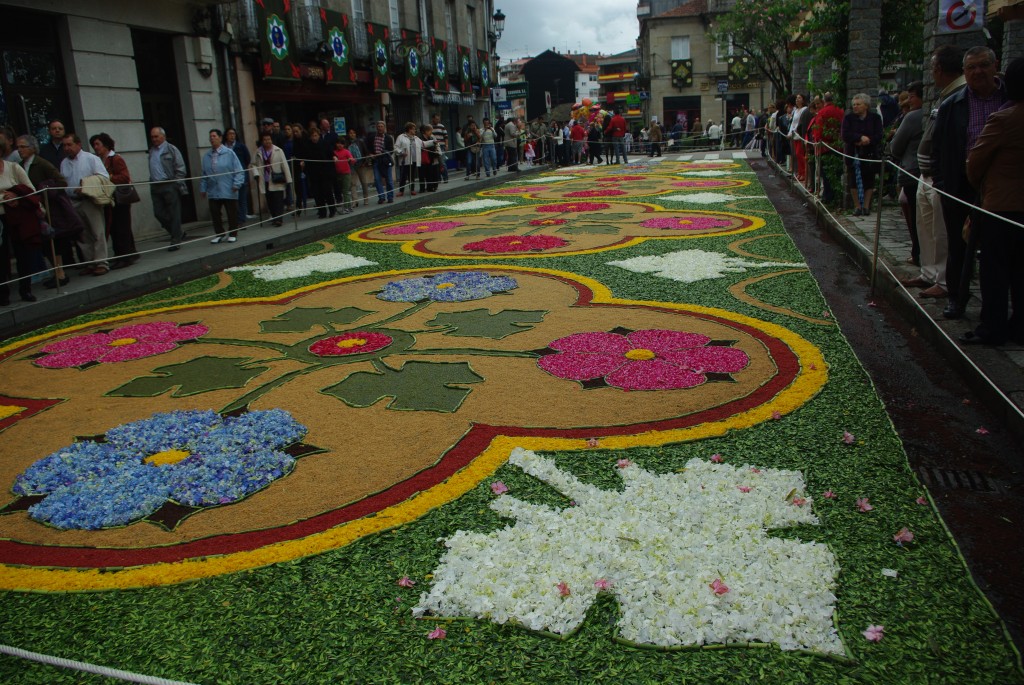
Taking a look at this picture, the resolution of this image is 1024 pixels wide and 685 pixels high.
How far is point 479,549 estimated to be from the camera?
2.70 m

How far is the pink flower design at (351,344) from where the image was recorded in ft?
17.3

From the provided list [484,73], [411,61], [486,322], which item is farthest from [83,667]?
[484,73]

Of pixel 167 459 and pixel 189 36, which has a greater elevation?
pixel 189 36

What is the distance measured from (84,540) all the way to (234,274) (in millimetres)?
6310

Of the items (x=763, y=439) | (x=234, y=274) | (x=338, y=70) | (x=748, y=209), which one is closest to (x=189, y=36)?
(x=338, y=70)

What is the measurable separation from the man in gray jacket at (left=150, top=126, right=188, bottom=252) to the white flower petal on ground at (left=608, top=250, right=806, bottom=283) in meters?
6.03

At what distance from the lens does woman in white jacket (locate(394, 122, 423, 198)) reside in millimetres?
16656

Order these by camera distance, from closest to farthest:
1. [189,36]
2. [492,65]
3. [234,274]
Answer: [234,274] → [189,36] → [492,65]

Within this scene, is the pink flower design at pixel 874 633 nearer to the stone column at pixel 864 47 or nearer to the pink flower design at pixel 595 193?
the pink flower design at pixel 595 193

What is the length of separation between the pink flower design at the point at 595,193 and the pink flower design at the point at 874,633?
44.3 feet

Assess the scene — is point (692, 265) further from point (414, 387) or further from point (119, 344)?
point (119, 344)

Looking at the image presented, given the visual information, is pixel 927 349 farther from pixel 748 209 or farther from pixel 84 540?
pixel 748 209

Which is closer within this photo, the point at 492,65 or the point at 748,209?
the point at 748,209

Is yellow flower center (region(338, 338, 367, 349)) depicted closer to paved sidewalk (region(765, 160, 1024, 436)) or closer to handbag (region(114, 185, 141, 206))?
paved sidewalk (region(765, 160, 1024, 436))
